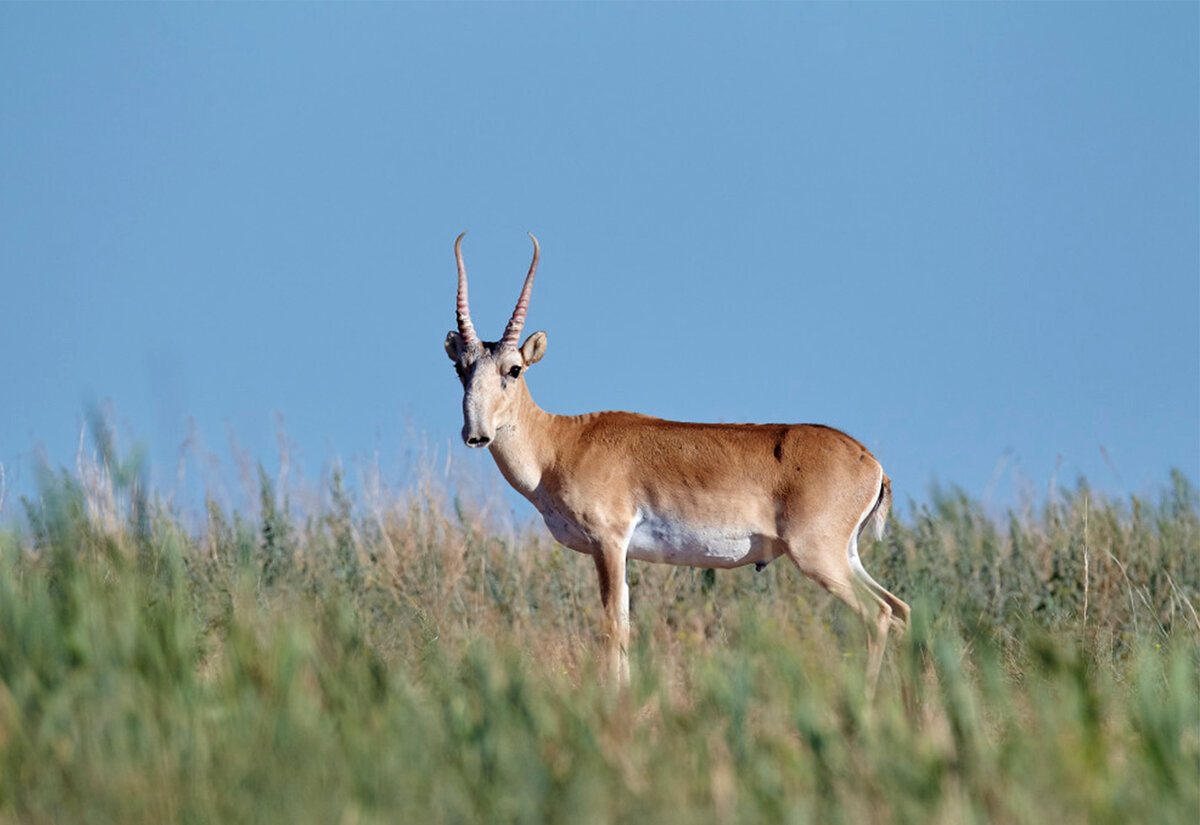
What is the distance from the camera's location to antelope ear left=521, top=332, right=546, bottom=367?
11203 mm

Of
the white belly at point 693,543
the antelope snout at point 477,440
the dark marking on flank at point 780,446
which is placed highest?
the antelope snout at point 477,440

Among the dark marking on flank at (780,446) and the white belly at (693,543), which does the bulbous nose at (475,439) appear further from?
the dark marking on flank at (780,446)

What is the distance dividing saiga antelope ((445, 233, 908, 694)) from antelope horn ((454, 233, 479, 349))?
0.01 m

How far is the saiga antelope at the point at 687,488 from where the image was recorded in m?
10.6

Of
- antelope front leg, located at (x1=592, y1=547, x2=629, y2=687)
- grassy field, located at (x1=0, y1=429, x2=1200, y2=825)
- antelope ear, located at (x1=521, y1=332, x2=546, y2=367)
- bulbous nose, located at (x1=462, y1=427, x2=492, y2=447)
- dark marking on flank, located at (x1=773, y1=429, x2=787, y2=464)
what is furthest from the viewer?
antelope ear, located at (x1=521, y1=332, x2=546, y2=367)

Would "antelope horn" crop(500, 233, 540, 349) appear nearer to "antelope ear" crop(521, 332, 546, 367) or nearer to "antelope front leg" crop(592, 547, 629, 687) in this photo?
"antelope ear" crop(521, 332, 546, 367)

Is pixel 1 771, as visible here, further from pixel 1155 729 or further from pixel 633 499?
pixel 633 499

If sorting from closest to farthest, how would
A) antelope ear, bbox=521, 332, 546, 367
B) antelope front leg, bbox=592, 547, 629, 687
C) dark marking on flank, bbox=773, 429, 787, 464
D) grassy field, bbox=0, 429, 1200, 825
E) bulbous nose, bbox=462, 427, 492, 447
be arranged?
grassy field, bbox=0, 429, 1200, 825
antelope front leg, bbox=592, 547, 629, 687
bulbous nose, bbox=462, 427, 492, 447
dark marking on flank, bbox=773, 429, 787, 464
antelope ear, bbox=521, 332, 546, 367

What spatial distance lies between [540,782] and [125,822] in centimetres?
162

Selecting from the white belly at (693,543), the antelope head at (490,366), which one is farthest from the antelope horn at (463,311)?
the white belly at (693,543)

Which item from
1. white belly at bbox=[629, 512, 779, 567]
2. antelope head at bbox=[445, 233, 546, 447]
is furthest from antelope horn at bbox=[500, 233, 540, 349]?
white belly at bbox=[629, 512, 779, 567]

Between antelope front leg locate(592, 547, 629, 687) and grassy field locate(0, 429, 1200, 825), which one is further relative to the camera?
antelope front leg locate(592, 547, 629, 687)

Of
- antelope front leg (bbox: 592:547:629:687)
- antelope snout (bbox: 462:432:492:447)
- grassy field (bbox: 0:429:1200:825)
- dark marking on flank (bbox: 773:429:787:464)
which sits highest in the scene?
antelope snout (bbox: 462:432:492:447)

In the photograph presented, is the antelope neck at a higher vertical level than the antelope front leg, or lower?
higher
